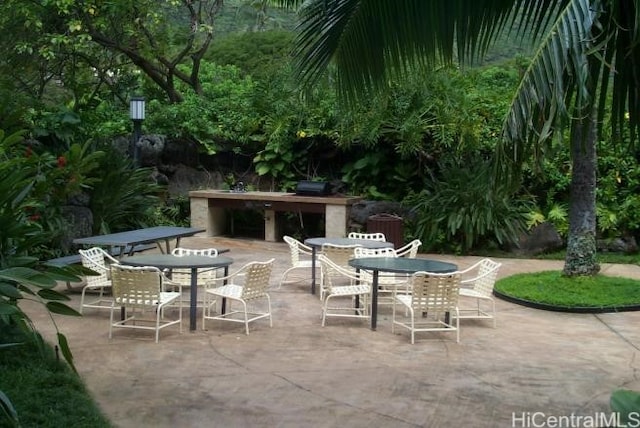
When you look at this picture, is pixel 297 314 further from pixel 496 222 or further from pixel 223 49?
pixel 223 49

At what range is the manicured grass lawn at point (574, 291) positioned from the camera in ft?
25.9

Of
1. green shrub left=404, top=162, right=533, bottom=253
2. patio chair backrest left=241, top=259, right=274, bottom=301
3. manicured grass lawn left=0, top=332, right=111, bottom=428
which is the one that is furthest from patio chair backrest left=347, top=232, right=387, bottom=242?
manicured grass lawn left=0, top=332, right=111, bottom=428

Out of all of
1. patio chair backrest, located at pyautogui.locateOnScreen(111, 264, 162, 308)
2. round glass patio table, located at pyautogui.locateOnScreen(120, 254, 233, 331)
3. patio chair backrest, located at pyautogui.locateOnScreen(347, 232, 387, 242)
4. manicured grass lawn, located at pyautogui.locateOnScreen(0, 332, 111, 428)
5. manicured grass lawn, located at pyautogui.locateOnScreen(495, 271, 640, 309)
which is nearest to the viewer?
manicured grass lawn, located at pyautogui.locateOnScreen(0, 332, 111, 428)

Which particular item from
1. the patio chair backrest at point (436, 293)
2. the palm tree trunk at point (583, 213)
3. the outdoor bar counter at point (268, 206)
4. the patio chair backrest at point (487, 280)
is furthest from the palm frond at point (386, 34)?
the outdoor bar counter at point (268, 206)

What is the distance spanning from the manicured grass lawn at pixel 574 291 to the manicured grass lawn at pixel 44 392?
18.2 ft

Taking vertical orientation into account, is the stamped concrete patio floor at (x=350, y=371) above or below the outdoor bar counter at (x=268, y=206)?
below

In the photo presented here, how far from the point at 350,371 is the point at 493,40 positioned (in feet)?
9.24

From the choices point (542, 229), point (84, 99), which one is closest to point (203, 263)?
point (542, 229)

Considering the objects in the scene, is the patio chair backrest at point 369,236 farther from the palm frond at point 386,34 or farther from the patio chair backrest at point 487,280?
the palm frond at point 386,34

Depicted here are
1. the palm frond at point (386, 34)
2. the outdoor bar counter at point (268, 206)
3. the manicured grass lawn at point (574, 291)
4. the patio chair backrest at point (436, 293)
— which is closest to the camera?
the palm frond at point (386, 34)

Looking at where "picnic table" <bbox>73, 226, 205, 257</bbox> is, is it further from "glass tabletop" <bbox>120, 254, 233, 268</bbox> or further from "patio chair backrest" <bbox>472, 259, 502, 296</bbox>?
"patio chair backrest" <bbox>472, 259, 502, 296</bbox>

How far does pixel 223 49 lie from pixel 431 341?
65.9 ft

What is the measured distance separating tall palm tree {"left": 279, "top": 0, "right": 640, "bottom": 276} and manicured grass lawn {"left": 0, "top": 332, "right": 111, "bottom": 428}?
222 centimetres

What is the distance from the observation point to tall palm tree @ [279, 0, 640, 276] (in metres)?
3.15
